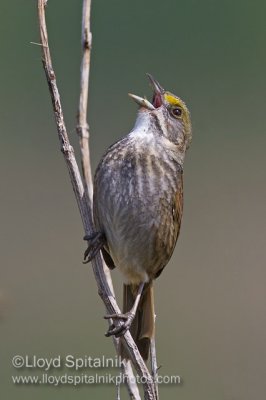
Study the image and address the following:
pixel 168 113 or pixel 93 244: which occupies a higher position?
pixel 168 113

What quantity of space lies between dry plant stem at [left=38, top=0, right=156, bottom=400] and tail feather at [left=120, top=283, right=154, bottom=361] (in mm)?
453

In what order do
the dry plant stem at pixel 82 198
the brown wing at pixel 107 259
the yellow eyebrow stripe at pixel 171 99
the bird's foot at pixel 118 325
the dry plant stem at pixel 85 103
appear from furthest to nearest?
1. the yellow eyebrow stripe at pixel 171 99
2. the brown wing at pixel 107 259
3. the dry plant stem at pixel 85 103
4. the bird's foot at pixel 118 325
5. the dry plant stem at pixel 82 198

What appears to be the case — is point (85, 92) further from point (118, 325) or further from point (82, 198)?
point (118, 325)

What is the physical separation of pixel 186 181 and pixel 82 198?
4542mm

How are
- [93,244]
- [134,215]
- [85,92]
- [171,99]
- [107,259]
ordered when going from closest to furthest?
[85,92]
[93,244]
[134,215]
[107,259]
[171,99]

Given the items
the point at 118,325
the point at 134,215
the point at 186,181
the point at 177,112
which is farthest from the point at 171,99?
the point at 186,181

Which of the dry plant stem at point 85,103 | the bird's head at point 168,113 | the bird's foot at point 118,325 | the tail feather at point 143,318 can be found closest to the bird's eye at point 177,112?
the bird's head at point 168,113

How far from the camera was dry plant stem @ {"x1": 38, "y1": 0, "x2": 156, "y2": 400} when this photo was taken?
365 cm

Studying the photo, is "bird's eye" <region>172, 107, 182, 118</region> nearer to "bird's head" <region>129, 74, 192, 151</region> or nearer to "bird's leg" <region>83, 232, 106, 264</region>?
"bird's head" <region>129, 74, 192, 151</region>

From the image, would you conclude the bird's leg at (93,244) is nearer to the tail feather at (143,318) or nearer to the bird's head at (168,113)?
the tail feather at (143,318)

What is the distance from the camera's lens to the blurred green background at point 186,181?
6.11 m

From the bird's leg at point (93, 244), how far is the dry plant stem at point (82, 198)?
0.03 meters

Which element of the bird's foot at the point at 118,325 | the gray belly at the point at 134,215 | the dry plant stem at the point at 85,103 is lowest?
the bird's foot at the point at 118,325

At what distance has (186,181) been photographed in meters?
8.48
